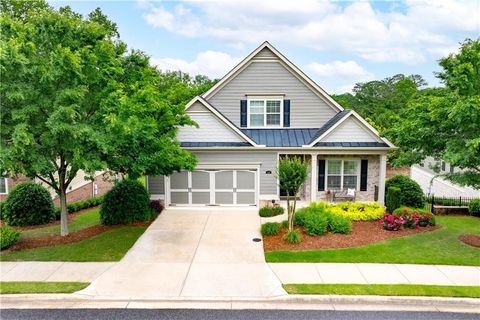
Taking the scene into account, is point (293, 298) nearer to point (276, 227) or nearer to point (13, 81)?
point (276, 227)

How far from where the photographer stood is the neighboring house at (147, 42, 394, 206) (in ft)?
60.3

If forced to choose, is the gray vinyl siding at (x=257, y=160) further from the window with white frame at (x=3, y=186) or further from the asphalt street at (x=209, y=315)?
the window with white frame at (x=3, y=186)

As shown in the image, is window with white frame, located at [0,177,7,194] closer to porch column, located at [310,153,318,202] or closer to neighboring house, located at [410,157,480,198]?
porch column, located at [310,153,318,202]

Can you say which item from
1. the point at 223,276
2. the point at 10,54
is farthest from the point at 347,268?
the point at 10,54

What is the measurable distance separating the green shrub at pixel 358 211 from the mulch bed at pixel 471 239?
343 centimetres

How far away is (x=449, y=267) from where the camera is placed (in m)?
11.1

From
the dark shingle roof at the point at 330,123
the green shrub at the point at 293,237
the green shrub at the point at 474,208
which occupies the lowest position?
the green shrub at the point at 293,237

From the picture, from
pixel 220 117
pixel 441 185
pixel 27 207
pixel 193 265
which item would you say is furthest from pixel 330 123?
pixel 27 207

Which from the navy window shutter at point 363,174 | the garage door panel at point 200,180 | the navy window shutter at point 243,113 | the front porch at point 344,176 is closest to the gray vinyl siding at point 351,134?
the front porch at point 344,176

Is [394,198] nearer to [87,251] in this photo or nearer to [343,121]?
[343,121]

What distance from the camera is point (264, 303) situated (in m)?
8.85

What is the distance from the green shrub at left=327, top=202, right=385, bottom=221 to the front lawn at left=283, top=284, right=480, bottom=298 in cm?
624

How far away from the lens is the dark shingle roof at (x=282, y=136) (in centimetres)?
1881

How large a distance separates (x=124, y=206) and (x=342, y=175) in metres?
11.6
